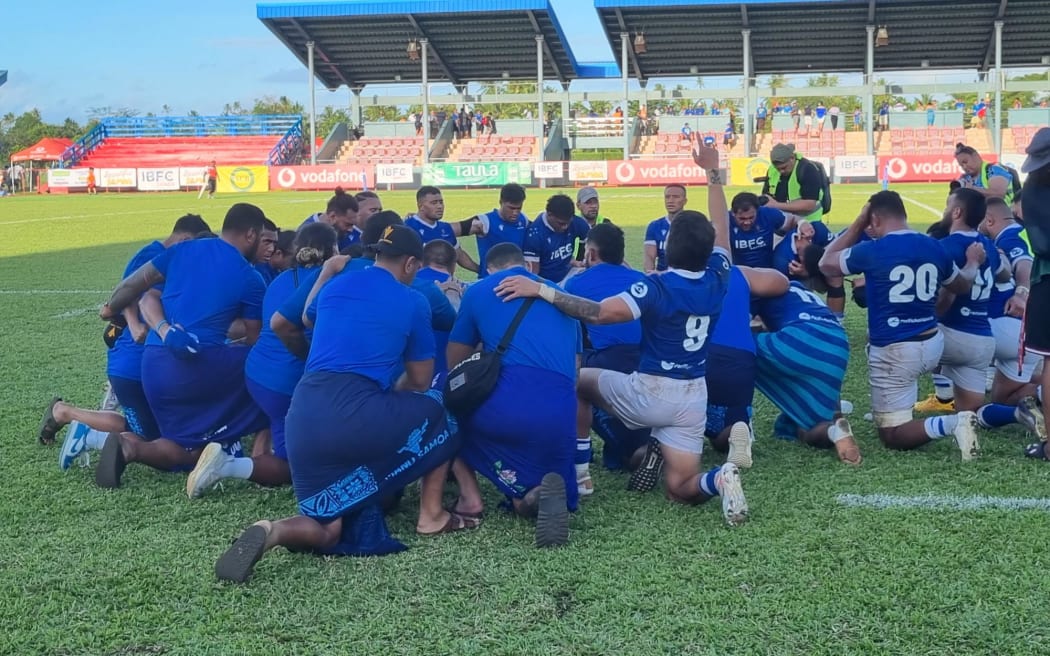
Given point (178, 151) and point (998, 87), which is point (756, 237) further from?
point (178, 151)

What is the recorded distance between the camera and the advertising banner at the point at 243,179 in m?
43.1

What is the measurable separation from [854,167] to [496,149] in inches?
627

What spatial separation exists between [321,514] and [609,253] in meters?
2.24

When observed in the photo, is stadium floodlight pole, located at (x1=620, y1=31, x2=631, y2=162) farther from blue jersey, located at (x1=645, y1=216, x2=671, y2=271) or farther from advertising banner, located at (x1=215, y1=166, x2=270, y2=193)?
blue jersey, located at (x1=645, y1=216, x2=671, y2=271)

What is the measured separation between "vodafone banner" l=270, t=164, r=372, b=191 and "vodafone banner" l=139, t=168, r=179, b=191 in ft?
15.0

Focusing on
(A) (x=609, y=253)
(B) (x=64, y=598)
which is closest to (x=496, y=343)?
(A) (x=609, y=253)

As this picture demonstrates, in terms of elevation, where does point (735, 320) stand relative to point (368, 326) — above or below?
below

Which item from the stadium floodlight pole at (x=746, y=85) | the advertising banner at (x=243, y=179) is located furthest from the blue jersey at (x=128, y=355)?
the stadium floodlight pole at (x=746, y=85)

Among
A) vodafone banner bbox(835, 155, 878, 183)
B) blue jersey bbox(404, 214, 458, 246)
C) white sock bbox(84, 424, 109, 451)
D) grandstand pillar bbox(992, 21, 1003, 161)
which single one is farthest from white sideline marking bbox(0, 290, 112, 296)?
grandstand pillar bbox(992, 21, 1003, 161)

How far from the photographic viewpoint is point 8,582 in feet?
14.9

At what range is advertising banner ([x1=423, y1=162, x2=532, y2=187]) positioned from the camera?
1640 inches

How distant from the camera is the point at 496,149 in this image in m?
47.9

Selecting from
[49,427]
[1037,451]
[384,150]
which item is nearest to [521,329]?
[1037,451]

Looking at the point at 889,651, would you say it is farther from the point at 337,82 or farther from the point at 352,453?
the point at 337,82
